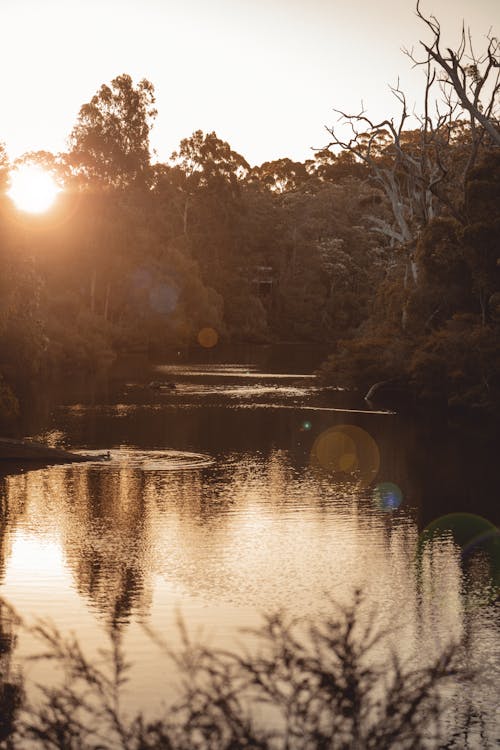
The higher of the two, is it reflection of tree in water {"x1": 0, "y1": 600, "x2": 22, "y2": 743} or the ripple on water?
the ripple on water

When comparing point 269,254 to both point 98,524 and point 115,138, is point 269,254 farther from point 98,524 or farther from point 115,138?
point 98,524

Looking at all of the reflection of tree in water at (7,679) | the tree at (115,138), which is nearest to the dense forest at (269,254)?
the tree at (115,138)

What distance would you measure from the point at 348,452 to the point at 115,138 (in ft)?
238

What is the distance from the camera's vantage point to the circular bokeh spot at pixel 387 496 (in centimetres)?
2440

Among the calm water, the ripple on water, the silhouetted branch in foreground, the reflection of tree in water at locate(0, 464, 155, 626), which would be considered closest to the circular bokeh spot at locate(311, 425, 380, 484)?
the calm water

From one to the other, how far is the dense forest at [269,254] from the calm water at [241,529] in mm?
7088

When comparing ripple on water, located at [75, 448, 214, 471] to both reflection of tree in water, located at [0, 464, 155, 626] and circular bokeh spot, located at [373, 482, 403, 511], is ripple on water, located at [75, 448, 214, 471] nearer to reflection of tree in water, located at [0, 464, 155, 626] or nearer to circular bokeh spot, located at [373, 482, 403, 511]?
reflection of tree in water, located at [0, 464, 155, 626]

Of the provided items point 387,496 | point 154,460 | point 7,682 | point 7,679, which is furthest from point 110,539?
point 154,460

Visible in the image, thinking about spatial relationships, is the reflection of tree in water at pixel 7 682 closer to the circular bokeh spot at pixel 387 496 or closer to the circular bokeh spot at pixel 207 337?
the circular bokeh spot at pixel 387 496

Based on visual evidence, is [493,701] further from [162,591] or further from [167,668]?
[162,591]

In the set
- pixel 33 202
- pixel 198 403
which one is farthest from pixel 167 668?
pixel 33 202

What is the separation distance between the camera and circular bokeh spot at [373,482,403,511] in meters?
24.4

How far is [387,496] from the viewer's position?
25.7 meters

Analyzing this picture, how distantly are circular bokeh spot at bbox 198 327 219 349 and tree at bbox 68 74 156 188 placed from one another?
48.6ft
